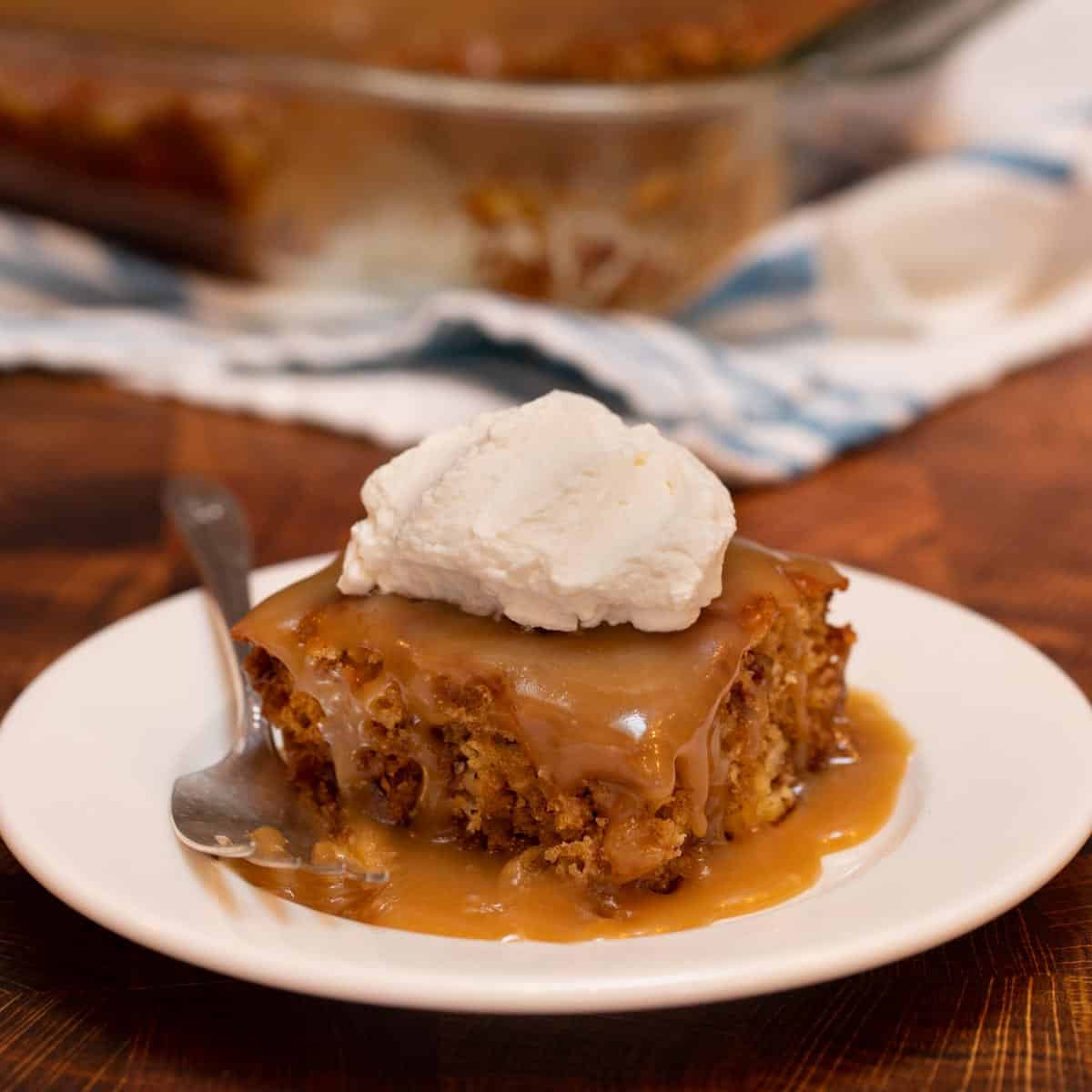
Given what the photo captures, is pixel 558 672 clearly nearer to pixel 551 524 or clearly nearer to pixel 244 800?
pixel 551 524

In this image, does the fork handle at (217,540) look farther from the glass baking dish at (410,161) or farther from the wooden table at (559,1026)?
the glass baking dish at (410,161)

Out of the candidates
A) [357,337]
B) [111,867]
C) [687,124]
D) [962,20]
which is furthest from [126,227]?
[111,867]

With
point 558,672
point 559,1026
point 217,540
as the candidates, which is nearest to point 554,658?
point 558,672

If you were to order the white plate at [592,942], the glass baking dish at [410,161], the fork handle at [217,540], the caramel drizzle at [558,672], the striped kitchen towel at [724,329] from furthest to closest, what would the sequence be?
1. the glass baking dish at [410,161]
2. the striped kitchen towel at [724,329]
3. the fork handle at [217,540]
4. the caramel drizzle at [558,672]
5. the white plate at [592,942]

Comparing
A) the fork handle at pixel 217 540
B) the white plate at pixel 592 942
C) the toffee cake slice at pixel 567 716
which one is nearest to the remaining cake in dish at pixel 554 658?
the toffee cake slice at pixel 567 716

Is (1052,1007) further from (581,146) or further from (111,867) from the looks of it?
(581,146)

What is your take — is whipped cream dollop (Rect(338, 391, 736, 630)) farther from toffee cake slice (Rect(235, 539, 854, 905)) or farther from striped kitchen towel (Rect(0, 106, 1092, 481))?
striped kitchen towel (Rect(0, 106, 1092, 481))

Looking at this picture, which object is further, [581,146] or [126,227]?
[126,227]

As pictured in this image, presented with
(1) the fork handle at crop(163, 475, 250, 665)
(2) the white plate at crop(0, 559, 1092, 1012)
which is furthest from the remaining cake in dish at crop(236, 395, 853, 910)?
(1) the fork handle at crop(163, 475, 250, 665)
